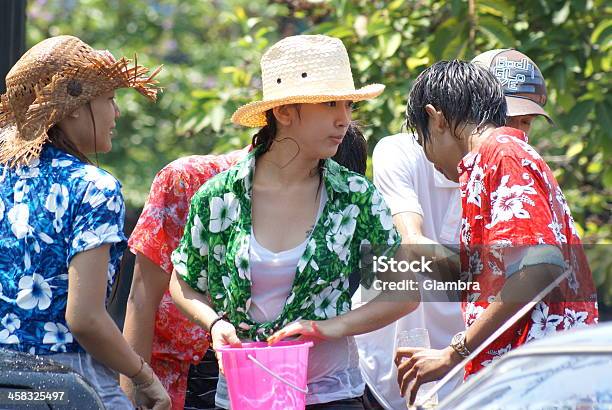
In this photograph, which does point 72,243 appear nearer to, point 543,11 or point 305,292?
point 305,292

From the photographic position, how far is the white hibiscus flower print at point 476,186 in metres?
3.08

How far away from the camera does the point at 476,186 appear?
3096mm

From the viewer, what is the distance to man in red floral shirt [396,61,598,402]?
2.98 m

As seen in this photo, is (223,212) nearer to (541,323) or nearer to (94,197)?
(94,197)

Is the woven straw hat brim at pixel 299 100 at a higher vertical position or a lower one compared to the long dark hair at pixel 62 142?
higher

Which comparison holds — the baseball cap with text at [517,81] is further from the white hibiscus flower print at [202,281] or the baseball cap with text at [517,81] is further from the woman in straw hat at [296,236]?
the white hibiscus flower print at [202,281]

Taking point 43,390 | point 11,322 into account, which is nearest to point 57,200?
point 11,322

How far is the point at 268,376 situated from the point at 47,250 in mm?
631

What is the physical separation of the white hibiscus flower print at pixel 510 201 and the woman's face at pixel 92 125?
1044mm

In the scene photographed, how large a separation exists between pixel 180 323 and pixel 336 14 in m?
2.56

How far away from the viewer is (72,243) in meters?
2.95

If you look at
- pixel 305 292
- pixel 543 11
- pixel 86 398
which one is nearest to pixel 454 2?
pixel 543 11

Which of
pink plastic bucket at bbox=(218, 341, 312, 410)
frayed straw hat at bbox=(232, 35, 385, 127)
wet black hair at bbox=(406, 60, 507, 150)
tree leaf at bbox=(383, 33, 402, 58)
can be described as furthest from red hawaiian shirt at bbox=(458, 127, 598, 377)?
tree leaf at bbox=(383, 33, 402, 58)

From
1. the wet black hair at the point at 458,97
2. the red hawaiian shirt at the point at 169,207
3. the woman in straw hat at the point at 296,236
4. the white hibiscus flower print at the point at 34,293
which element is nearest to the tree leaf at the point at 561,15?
the wet black hair at the point at 458,97
